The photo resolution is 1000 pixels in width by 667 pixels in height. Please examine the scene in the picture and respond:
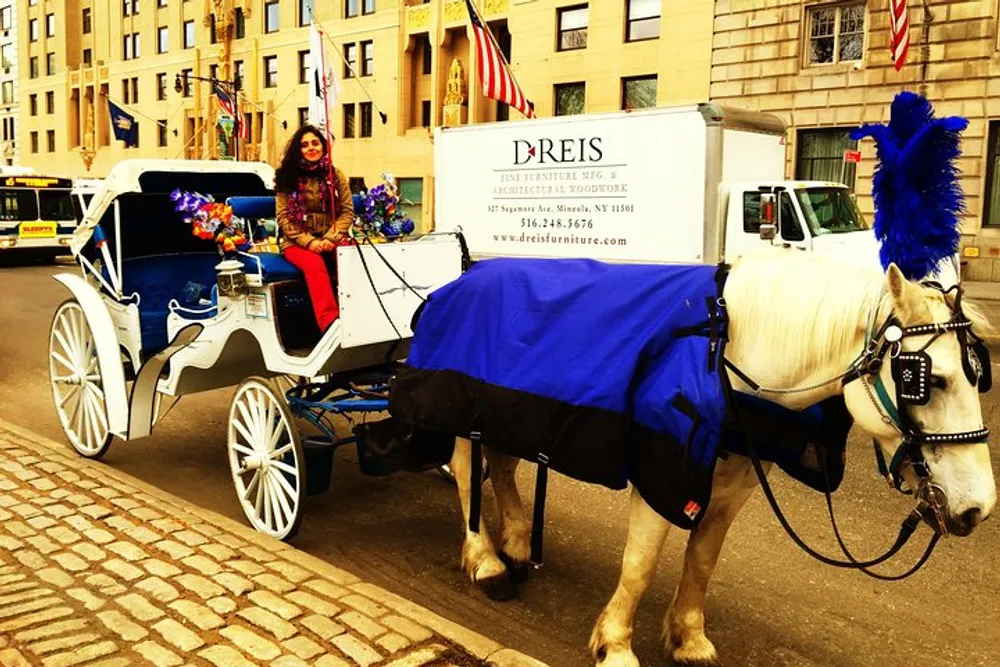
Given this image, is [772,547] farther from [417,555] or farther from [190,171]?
[190,171]

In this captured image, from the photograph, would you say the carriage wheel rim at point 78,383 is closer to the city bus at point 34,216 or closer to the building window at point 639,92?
the city bus at point 34,216

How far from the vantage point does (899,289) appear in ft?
9.34

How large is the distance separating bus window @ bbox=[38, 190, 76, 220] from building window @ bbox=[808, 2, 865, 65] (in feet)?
73.3

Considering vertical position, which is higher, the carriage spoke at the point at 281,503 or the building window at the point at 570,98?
the building window at the point at 570,98

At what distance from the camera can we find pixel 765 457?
3508 mm

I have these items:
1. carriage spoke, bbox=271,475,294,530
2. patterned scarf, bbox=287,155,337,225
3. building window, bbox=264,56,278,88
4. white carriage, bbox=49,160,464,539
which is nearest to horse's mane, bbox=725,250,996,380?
white carriage, bbox=49,160,464,539

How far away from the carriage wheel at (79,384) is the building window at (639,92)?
24.1 meters

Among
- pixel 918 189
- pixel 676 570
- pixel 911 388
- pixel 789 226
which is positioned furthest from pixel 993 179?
pixel 911 388

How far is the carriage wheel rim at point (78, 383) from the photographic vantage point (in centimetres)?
677

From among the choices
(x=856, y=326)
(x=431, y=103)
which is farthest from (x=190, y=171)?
(x=431, y=103)

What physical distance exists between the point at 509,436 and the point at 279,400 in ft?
6.31

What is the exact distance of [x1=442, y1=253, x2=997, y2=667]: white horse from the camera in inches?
112

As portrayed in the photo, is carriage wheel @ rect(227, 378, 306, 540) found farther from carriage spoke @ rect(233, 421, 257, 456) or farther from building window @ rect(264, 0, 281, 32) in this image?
building window @ rect(264, 0, 281, 32)

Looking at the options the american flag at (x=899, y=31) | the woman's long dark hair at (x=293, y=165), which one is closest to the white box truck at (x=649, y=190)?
the american flag at (x=899, y=31)
